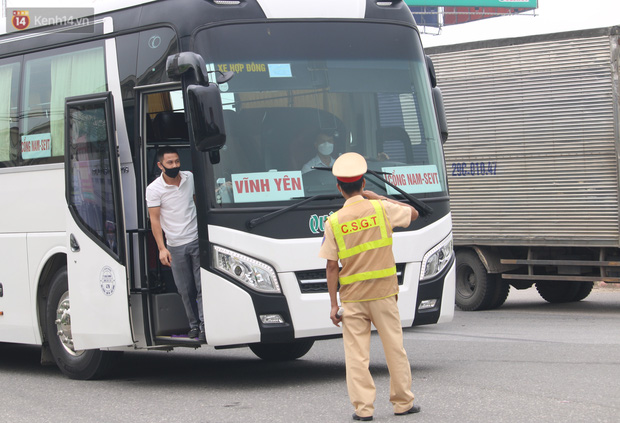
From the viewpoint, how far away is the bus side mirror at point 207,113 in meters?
8.17

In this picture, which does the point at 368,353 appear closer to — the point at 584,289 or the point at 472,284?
the point at 472,284

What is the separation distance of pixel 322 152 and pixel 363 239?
180 cm

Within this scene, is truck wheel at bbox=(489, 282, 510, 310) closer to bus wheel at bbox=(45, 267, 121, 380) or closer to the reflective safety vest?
bus wheel at bbox=(45, 267, 121, 380)

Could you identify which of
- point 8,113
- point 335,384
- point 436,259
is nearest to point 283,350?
point 335,384

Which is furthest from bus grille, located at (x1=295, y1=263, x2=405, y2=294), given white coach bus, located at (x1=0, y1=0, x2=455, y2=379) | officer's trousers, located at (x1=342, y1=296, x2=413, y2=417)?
officer's trousers, located at (x1=342, y1=296, x2=413, y2=417)

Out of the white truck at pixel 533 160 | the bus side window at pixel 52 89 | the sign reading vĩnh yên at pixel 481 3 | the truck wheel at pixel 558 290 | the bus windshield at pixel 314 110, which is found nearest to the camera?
the bus windshield at pixel 314 110

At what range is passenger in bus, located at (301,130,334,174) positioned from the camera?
8758 millimetres

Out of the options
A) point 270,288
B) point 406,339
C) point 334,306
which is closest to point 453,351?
point 406,339

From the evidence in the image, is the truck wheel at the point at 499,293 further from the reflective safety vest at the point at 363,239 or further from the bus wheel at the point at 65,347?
the reflective safety vest at the point at 363,239

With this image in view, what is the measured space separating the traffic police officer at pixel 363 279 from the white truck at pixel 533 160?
8.44 metres

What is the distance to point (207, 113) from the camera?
8.19 m

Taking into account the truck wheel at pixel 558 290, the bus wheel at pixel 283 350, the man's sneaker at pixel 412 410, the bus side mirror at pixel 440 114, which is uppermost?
the bus side mirror at pixel 440 114

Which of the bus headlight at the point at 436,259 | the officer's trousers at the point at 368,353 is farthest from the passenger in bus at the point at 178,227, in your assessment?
the officer's trousers at the point at 368,353

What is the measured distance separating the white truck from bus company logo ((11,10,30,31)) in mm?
7754
